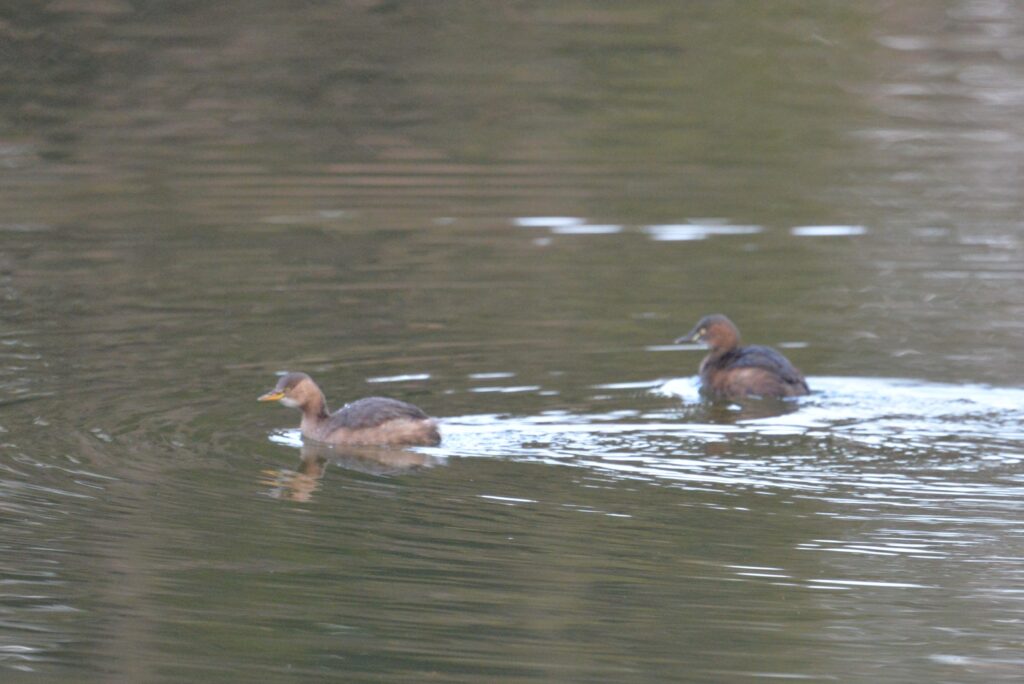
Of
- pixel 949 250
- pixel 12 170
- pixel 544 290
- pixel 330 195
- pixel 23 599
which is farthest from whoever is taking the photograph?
pixel 12 170

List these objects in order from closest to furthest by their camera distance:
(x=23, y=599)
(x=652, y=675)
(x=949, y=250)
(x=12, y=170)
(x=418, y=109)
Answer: (x=652, y=675)
(x=23, y=599)
(x=949, y=250)
(x=12, y=170)
(x=418, y=109)

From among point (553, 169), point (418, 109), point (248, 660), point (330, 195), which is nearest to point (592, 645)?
point (248, 660)

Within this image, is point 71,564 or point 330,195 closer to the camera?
point 71,564

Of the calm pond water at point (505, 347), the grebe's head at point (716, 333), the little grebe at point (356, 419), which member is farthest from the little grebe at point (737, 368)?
the little grebe at point (356, 419)

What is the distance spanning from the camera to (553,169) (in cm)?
1959

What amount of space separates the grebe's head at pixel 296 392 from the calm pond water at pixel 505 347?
0.73ft

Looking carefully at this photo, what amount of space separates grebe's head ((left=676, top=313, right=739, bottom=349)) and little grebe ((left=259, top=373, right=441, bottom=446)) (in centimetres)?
261

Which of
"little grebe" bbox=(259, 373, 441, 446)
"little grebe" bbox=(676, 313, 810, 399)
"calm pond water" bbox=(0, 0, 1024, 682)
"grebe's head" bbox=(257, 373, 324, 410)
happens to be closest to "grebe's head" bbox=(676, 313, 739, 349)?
"little grebe" bbox=(676, 313, 810, 399)

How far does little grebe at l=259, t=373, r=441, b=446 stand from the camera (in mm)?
10016

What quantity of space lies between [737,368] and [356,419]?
2.62 meters

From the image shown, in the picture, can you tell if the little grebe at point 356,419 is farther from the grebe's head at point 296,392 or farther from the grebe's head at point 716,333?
the grebe's head at point 716,333

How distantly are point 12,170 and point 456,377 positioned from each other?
9.30 metres

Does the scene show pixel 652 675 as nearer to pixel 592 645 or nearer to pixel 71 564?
pixel 592 645

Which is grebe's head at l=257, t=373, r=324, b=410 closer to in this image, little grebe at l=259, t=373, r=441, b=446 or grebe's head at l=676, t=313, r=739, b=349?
little grebe at l=259, t=373, r=441, b=446
